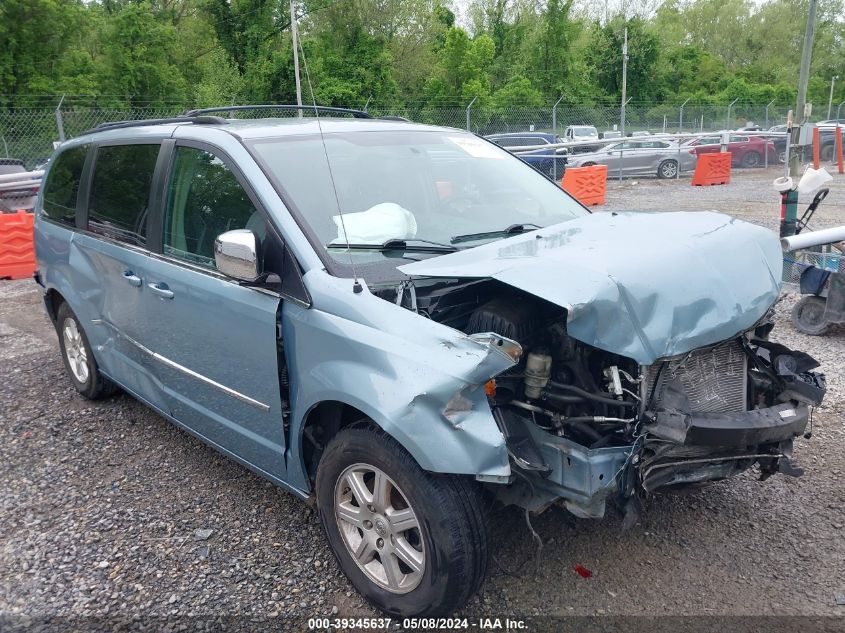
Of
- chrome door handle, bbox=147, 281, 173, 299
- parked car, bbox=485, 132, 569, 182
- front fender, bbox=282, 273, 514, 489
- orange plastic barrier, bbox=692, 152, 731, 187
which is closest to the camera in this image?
front fender, bbox=282, 273, 514, 489

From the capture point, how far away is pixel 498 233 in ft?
11.7

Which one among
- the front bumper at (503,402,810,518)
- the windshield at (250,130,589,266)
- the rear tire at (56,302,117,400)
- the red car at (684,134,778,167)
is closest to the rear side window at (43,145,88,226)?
the rear tire at (56,302,117,400)

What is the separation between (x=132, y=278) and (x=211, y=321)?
886mm

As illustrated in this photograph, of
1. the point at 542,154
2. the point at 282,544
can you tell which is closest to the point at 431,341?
the point at 282,544

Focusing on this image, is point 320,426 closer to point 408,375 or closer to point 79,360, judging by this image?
point 408,375

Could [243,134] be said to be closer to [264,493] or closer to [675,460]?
[264,493]

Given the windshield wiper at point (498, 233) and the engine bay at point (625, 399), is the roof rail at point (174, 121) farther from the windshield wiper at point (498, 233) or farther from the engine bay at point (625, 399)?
→ the engine bay at point (625, 399)

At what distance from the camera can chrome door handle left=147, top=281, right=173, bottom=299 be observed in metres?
3.64

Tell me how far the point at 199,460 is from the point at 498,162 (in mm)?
2522

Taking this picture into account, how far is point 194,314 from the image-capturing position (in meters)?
3.49

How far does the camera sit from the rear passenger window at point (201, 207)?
333cm

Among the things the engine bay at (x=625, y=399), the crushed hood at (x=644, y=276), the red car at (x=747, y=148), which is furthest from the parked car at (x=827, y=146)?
the engine bay at (x=625, y=399)

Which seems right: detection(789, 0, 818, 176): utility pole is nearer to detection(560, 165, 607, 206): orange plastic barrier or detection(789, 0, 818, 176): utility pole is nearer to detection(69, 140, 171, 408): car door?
detection(560, 165, 607, 206): orange plastic barrier

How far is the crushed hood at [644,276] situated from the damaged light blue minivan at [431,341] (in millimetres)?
11
